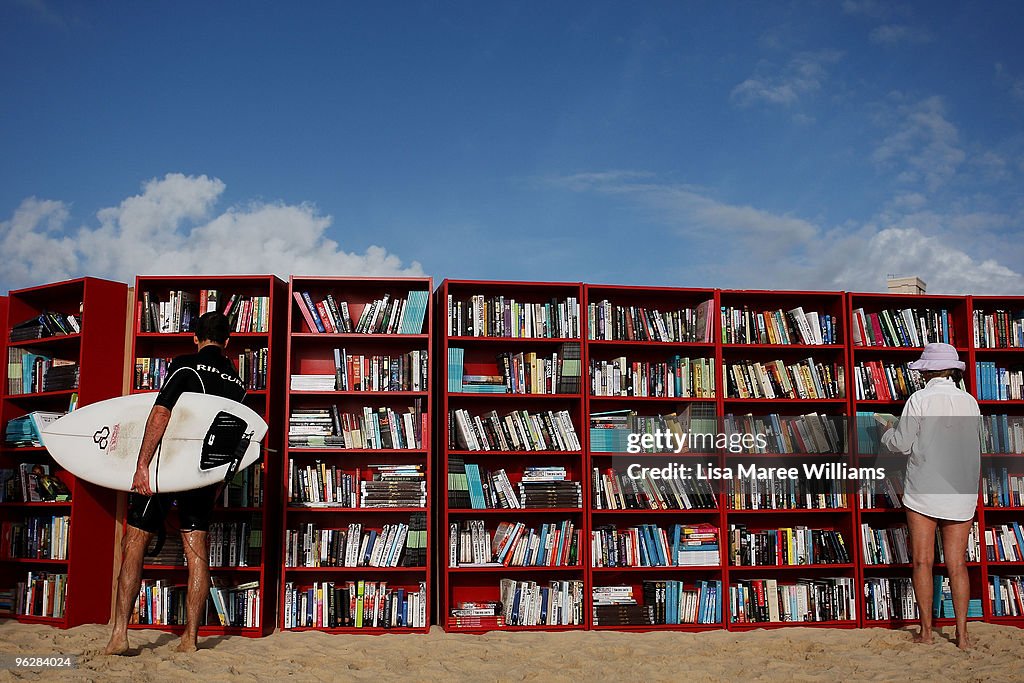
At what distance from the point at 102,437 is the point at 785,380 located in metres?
4.32

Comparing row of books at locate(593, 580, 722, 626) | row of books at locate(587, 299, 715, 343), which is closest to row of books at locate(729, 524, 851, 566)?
row of books at locate(593, 580, 722, 626)

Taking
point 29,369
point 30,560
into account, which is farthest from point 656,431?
point 29,369

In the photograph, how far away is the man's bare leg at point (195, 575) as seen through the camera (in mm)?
4039

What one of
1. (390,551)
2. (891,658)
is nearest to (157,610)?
(390,551)

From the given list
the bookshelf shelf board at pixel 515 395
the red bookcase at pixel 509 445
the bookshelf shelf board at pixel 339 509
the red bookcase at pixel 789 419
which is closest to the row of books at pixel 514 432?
the red bookcase at pixel 509 445

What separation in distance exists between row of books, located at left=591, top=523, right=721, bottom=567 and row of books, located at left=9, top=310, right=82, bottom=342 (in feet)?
12.2

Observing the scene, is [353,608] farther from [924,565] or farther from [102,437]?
[924,565]

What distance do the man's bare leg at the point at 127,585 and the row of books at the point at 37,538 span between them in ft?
4.91

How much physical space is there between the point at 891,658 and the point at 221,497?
13.2 feet

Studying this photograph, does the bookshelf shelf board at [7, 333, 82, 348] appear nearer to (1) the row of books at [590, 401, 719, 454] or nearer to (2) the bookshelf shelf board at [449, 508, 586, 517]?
(2) the bookshelf shelf board at [449, 508, 586, 517]

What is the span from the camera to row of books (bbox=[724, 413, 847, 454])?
5.71m

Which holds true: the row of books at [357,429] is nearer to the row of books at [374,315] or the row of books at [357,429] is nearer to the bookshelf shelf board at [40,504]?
the row of books at [374,315]

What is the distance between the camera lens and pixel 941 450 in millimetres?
4871

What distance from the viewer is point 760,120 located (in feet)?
24.4
